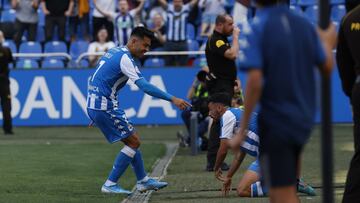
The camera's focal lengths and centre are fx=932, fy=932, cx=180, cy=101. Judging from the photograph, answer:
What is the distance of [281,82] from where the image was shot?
5.98 meters

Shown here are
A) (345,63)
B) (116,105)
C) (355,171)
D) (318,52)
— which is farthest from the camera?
(116,105)

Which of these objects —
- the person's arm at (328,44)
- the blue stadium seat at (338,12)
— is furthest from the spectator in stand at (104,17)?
the person's arm at (328,44)

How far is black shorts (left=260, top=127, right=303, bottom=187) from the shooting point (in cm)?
601

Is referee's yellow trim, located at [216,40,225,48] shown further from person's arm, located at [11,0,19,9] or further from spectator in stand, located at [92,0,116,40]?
person's arm, located at [11,0,19,9]

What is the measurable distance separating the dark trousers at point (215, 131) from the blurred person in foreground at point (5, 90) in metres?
8.07

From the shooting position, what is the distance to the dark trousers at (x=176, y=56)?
76.2 ft

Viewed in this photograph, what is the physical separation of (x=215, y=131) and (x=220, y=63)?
109 centimetres

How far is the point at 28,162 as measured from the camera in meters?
15.0

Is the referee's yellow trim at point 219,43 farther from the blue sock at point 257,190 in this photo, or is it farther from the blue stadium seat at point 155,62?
the blue stadium seat at point 155,62

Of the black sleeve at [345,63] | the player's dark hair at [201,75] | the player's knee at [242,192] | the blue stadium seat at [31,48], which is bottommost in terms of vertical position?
the blue stadium seat at [31,48]

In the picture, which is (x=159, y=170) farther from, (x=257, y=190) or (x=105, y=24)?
(x=105, y=24)

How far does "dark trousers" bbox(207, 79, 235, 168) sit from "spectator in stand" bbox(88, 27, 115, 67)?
939 centimetres

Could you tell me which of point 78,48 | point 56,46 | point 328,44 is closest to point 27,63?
point 56,46

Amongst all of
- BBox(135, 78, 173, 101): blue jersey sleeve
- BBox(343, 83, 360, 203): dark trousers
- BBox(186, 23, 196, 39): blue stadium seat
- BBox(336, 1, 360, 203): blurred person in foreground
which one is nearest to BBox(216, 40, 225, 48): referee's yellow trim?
BBox(135, 78, 173, 101): blue jersey sleeve
